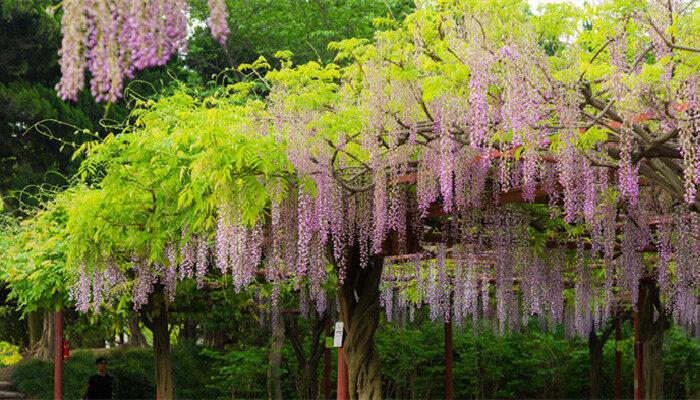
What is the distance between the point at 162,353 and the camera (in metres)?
10.6

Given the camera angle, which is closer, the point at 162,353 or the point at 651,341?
the point at 162,353

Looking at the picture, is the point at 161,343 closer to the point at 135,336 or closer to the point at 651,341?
the point at 651,341

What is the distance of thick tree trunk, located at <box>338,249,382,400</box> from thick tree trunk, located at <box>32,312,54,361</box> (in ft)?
25.9

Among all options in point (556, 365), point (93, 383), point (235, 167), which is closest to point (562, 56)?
point (235, 167)

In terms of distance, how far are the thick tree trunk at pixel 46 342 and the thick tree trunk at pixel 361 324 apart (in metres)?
7.90

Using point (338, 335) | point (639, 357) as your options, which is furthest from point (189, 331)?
point (338, 335)

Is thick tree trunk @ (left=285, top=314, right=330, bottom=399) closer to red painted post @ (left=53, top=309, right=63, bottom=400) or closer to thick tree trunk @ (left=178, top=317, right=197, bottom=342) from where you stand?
thick tree trunk @ (left=178, top=317, right=197, bottom=342)

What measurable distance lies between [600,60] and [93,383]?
6474 millimetres

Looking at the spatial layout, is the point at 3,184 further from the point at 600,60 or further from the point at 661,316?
the point at 600,60

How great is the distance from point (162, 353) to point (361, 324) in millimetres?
3231

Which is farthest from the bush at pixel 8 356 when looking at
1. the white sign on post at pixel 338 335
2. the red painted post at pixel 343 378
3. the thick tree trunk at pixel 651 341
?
the thick tree trunk at pixel 651 341

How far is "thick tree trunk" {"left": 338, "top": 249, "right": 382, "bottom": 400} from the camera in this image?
8102mm

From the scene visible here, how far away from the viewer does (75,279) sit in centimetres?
927

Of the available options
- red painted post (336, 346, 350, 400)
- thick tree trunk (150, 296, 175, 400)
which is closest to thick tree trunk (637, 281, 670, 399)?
red painted post (336, 346, 350, 400)
